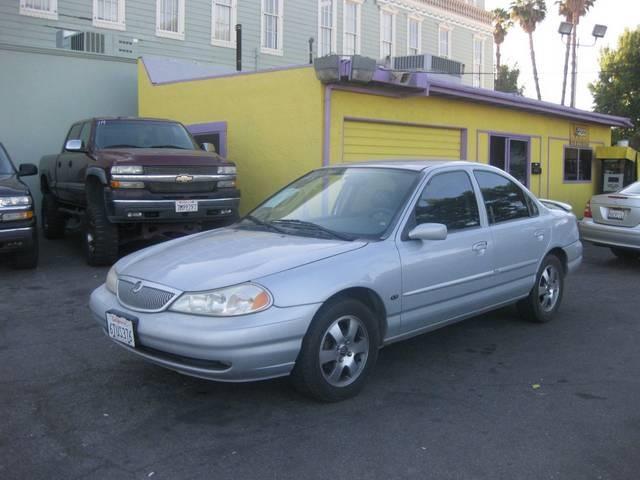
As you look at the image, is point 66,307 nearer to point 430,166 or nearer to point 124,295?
point 124,295

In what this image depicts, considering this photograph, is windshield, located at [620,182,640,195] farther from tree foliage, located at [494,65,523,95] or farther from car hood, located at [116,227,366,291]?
tree foliage, located at [494,65,523,95]

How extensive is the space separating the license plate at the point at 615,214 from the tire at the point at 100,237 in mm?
6923

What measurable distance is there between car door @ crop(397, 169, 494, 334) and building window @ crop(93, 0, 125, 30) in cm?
1338

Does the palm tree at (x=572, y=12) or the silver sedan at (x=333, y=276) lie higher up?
the palm tree at (x=572, y=12)

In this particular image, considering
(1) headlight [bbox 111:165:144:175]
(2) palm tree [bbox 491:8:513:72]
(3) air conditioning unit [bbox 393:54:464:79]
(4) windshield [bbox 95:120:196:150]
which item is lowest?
(1) headlight [bbox 111:165:144:175]

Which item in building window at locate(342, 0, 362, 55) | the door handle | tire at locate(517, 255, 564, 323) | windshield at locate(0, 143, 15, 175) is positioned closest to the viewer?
the door handle

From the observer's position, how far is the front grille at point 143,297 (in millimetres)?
3953

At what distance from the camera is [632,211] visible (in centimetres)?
942

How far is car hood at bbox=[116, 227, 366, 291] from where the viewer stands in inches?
155

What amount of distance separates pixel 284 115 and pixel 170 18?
329 inches

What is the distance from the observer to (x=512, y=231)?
5.65m

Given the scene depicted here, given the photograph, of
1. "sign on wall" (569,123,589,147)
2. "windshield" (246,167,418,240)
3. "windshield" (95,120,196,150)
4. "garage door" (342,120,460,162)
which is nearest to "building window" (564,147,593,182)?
"sign on wall" (569,123,589,147)

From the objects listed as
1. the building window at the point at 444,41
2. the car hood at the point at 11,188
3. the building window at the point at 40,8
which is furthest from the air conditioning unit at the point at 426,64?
the building window at the point at 444,41

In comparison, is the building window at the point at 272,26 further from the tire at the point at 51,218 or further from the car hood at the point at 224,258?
the car hood at the point at 224,258
